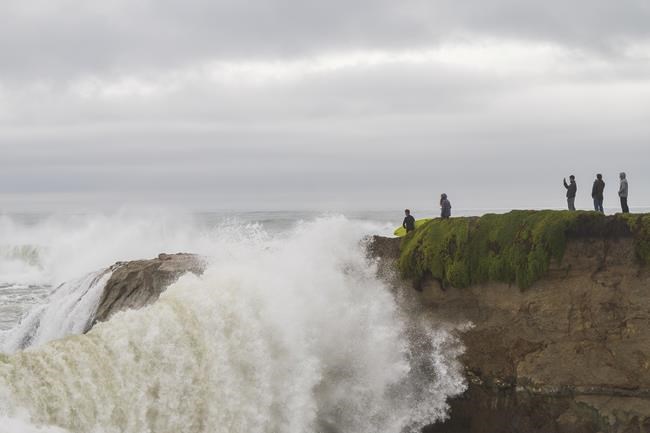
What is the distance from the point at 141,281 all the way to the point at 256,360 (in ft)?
14.8

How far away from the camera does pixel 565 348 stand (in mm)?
13305

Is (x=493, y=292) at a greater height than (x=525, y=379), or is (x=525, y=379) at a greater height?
(x=493, y=292)

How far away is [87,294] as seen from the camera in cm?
1742

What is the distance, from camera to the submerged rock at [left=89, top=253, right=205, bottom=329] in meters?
15.6

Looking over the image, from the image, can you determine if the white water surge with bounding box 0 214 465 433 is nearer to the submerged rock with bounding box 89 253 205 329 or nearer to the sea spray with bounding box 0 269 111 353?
the submerged rock with bounding box 89 253 205 329

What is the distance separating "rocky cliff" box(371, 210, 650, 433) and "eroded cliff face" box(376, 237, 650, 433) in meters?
0.02

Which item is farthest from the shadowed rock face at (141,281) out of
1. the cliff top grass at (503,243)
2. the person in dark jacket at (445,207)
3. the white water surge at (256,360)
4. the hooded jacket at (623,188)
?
the hooded jacket at (623,188)

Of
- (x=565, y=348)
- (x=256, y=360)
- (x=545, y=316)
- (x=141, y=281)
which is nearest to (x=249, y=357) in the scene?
(x=256, y=360)

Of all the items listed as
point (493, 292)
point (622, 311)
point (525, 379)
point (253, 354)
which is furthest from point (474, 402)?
point (253, 354)

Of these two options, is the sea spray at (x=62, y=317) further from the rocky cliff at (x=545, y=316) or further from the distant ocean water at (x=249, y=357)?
the rocky cliff at (x=545, y=316)

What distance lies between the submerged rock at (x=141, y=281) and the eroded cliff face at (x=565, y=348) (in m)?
5.65

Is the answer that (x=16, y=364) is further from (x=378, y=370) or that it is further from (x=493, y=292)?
(x=493, y=292)

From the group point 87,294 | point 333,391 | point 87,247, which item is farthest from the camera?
point 87,247

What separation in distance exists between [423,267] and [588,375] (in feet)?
11.3
